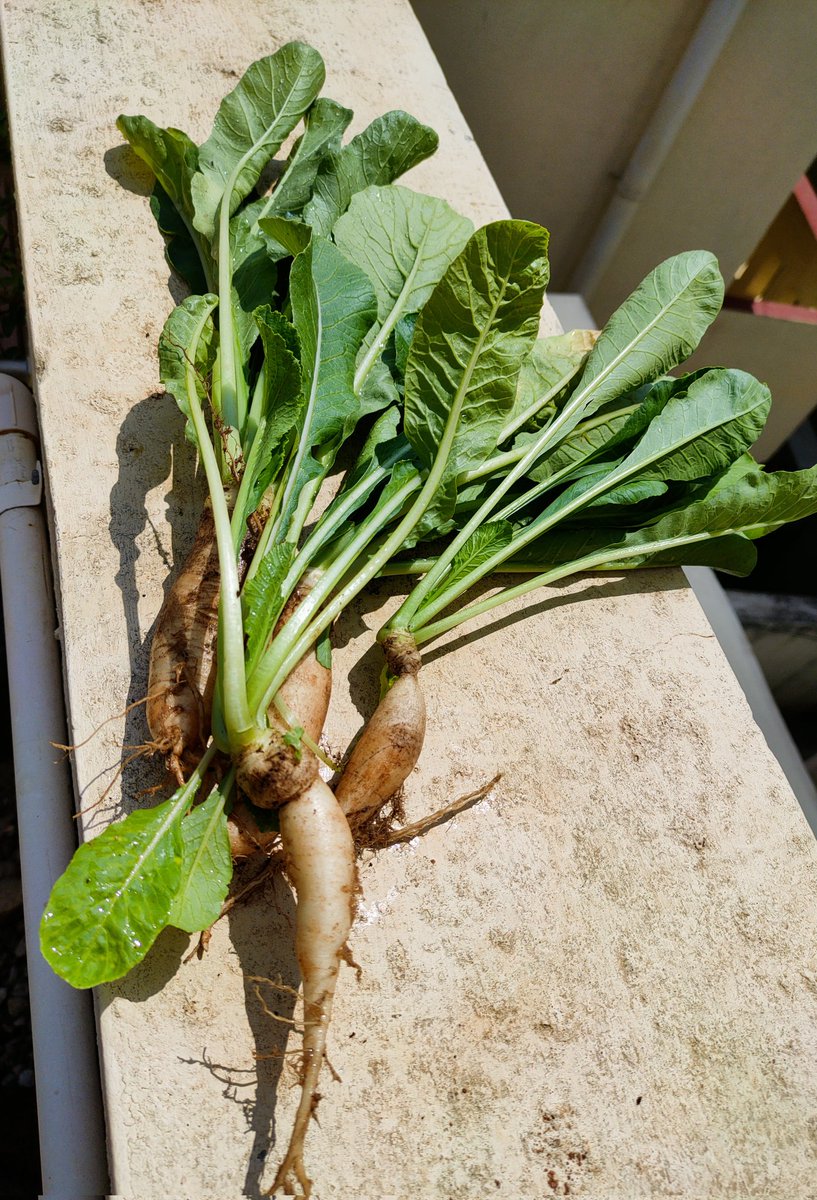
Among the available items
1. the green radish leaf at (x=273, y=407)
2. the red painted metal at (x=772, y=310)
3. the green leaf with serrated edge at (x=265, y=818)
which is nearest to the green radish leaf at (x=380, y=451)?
the green radish leaf at (x=273, y=407)

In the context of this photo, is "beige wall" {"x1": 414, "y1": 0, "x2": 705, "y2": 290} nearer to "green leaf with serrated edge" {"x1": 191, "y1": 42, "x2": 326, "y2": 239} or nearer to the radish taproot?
"green leaf with serrated edge" {"x1": 191, "y1": 42, "x2": 326, "y2": 239}

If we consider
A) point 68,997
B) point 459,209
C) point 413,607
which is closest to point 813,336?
point 459,209

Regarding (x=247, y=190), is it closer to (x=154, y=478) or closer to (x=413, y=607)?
(x=154, y=478)

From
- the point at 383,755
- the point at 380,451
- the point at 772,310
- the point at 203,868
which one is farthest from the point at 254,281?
the point at 772,310

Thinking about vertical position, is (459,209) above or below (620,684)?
above

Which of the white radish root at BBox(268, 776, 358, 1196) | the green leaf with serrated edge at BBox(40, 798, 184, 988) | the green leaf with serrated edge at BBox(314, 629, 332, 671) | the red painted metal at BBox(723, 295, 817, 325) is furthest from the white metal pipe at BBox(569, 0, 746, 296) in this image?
the green leaf with serrated edge at BBox(40, 798, 184, 988)

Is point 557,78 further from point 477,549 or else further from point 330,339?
point 477,549
